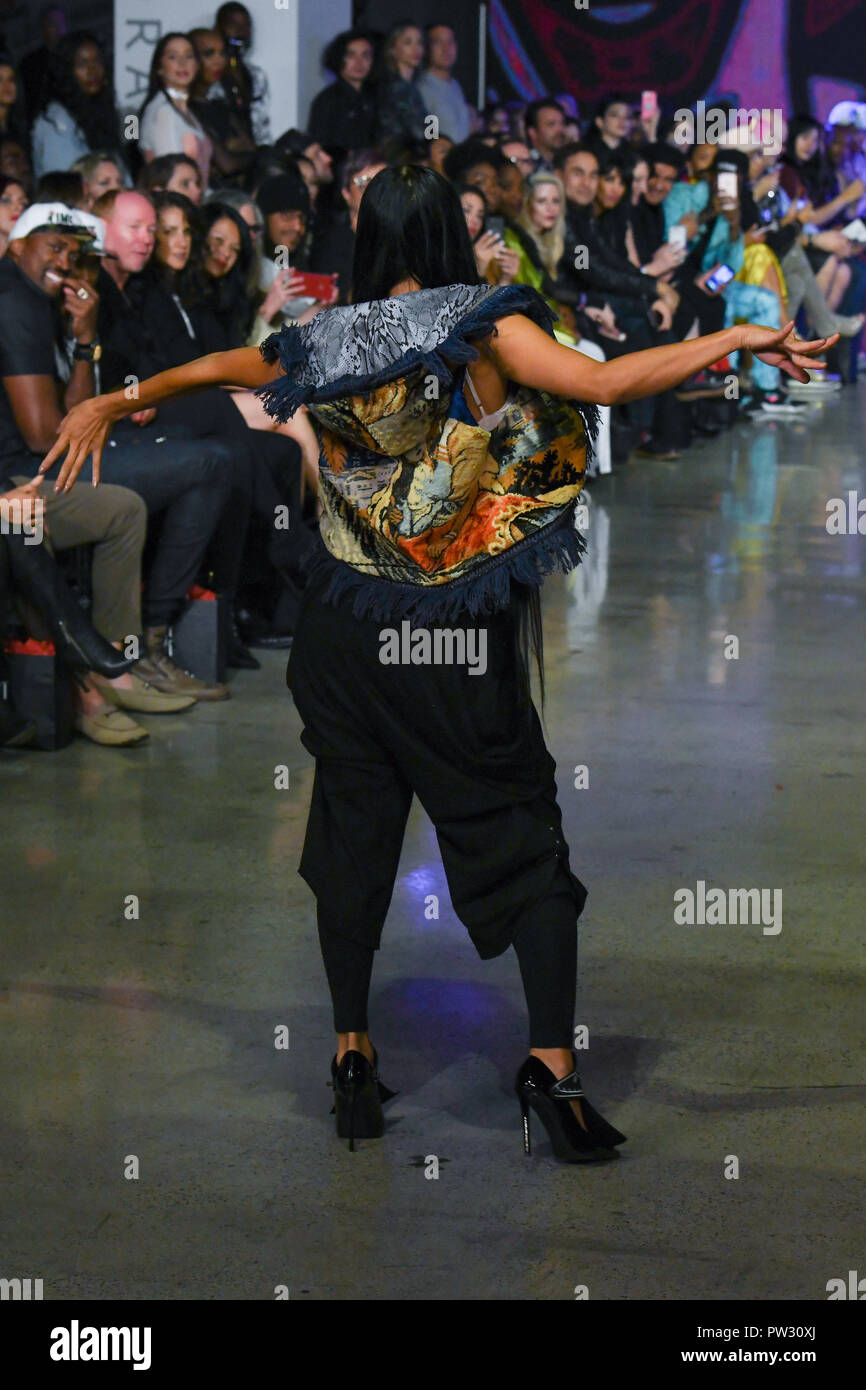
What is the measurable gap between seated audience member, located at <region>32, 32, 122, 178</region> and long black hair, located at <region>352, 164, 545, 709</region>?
5.67m

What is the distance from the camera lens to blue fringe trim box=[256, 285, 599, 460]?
2.42m

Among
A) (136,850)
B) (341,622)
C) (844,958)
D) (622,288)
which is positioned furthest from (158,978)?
(622,288)

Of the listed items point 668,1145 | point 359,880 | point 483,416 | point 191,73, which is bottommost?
point 668,1145

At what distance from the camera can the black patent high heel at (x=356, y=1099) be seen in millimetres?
2709

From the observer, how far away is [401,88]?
9.91 metres

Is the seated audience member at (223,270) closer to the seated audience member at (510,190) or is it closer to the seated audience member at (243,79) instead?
the seated audience member at (243,79)

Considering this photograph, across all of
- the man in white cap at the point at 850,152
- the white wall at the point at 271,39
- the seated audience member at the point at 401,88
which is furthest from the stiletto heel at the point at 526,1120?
the man in white cap at the point at 850,152

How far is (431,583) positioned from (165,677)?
102 inches

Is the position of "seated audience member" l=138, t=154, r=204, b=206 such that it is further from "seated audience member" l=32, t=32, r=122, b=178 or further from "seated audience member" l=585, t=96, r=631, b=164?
"seated audience member" l=585, t=96, r=631, b=164

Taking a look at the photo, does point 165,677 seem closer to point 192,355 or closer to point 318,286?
point 192,355

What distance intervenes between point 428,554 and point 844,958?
128 cm

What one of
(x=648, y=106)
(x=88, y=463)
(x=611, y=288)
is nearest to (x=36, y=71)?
(x=611, y=288)
